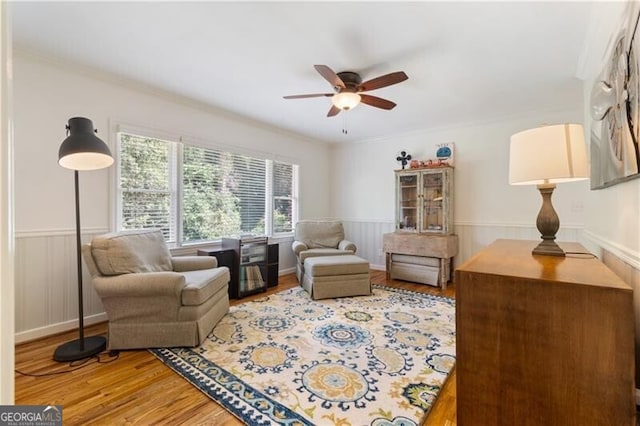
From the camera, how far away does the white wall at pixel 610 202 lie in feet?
4.12

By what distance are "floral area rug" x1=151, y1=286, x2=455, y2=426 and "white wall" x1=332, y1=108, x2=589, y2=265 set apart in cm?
158

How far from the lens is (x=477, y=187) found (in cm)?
408

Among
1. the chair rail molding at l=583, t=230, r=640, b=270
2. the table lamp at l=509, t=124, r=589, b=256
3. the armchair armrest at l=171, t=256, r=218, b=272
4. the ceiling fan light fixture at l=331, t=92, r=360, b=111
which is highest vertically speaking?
the ceiling fan light fixture at l=331, t=92, r=360, b=111

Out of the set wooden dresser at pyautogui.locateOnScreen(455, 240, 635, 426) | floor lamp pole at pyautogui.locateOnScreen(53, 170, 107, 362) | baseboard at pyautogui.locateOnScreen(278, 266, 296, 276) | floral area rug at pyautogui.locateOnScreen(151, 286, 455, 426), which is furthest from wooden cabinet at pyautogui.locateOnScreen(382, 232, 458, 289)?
floor lamp pole at pyautogui.locateOnScreen(53, 170, 107, 362)

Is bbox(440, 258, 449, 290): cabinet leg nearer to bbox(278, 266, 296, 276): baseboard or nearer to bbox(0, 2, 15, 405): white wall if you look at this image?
bbox(278, 266, 296, 276): baseboard

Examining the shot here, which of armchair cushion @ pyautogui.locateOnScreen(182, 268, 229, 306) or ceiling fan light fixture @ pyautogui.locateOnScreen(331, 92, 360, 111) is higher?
ceiling fan light fixture @ pyautogui.locateOnScreen(331, 92, 360, 111)

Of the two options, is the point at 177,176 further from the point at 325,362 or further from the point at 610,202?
the point at 610,202

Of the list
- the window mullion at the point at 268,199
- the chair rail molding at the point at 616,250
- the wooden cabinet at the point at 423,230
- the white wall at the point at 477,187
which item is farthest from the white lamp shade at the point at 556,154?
the window mullion at the point at 268,199

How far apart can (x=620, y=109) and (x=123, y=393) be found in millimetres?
3005

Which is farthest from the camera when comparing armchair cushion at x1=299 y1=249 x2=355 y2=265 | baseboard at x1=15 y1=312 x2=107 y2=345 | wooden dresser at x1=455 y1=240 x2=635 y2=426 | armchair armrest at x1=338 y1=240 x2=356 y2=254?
armchair armrest at x1=338 y1=240 x2=356 y2=254

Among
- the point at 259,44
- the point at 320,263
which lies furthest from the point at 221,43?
the point at 320,263

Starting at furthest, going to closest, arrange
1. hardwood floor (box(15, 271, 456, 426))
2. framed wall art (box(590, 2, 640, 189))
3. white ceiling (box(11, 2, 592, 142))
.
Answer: white ceiling (box(11, 2, 592, 142)) → hardwood floor (box(15, 271, 456, 426)) → framed wall art (box(590, 2, 640, 189))

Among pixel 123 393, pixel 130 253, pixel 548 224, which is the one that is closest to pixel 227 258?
pixel 130 253

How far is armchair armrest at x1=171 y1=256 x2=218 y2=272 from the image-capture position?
2840mm
